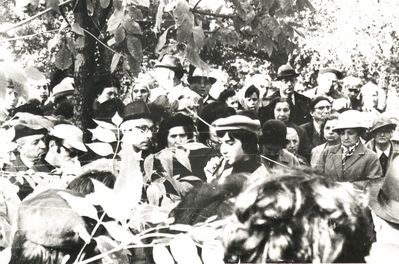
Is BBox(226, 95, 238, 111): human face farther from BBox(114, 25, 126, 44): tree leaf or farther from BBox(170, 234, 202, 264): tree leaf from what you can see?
BBox(170, 234, 202, 264): tree leaf

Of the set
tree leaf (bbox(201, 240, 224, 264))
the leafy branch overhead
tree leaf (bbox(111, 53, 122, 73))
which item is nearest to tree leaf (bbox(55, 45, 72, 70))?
the leafy branch overhead

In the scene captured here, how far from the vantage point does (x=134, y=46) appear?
145 centimetres

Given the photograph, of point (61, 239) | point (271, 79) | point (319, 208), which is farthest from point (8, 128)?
point (319, 208)

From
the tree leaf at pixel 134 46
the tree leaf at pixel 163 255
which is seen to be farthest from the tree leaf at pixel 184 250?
the tree leaf at pixel 134 46

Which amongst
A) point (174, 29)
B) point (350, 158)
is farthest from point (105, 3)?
point (350, 158)

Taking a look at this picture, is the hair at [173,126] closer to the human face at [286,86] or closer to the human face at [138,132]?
the human face at [138,132]

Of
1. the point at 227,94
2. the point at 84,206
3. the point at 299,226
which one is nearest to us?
the point at 84,206

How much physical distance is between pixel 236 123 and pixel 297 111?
140 millimetres

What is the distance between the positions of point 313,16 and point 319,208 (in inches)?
20.0

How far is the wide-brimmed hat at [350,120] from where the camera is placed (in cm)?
137

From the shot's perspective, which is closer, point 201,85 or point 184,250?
point 184,250

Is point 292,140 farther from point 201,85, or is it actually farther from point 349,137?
point 201,85

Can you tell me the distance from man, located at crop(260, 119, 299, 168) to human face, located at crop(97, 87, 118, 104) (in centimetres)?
38

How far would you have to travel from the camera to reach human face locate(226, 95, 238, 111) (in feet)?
4.93
